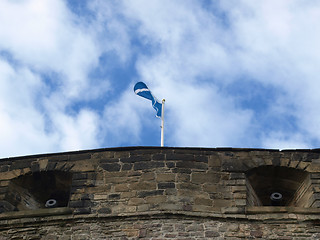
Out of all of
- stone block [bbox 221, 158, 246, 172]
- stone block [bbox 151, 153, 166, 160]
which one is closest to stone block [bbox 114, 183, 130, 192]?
stone block [bbox 151, 153, 166, 160]

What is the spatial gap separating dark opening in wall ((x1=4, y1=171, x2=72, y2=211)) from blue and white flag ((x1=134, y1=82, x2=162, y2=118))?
2920mm

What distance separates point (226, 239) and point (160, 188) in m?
1.36

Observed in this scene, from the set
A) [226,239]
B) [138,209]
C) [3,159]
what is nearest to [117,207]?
[138,209]

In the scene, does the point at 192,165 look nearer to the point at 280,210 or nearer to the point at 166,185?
the point at 166,185

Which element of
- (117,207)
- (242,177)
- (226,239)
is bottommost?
(226,239)

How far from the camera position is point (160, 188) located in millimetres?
10562

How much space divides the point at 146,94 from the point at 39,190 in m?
3.45

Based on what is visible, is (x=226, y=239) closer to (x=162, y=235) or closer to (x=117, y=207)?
(x=162, y=235)

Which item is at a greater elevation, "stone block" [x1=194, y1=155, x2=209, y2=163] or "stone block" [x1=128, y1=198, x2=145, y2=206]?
"stone block" [x1=194, y1=155, x2=209, y2=163]

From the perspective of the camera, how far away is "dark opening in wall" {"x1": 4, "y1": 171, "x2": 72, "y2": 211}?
11.3 m

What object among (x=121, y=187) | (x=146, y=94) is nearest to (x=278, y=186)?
(x=121, y=187)

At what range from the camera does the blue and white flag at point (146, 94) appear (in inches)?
542

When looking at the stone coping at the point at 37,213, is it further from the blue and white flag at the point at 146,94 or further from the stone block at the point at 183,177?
the blue and white flag at the point at 146,94

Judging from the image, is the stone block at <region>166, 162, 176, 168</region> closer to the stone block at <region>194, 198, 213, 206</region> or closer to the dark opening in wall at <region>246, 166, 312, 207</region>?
the stone block at <region>194, 198, 213, 206</region>
